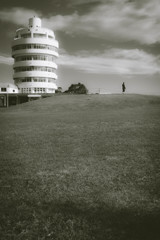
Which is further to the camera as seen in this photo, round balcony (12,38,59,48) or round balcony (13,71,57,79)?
round balcony (13,71,57,79)

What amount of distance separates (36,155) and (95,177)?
154 inches

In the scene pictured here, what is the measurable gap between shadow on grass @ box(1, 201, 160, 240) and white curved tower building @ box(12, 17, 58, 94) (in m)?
78.4

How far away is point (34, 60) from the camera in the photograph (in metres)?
84.6

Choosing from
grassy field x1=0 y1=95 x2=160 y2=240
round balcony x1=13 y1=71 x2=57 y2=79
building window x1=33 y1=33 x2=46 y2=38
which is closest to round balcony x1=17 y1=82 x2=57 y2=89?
round balcony x1=13 y1=71 x2=57 y2=79

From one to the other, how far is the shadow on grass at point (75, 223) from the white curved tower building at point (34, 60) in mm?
78404

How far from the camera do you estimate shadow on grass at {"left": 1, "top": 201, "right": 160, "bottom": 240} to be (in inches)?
211

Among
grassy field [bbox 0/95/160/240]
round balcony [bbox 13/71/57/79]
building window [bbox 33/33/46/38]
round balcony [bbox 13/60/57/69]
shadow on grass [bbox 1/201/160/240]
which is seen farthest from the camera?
building window [bbox 33/33/46/38]

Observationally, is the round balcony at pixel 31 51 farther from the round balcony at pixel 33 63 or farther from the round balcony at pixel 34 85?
the round balcony at pixel 34 85

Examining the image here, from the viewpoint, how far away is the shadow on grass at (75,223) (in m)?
5.35

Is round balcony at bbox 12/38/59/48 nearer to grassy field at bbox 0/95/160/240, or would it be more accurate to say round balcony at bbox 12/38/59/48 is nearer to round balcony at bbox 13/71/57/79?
round balcony at bbox 13/71/57/79

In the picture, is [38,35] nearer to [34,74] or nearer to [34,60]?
[34,60]

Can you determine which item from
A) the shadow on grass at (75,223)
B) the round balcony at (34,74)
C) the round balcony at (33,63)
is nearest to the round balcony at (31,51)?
the round balcony at (33,63)

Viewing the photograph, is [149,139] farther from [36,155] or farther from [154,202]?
[154,202]

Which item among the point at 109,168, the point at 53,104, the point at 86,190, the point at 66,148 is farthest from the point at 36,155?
the point at 53,104
